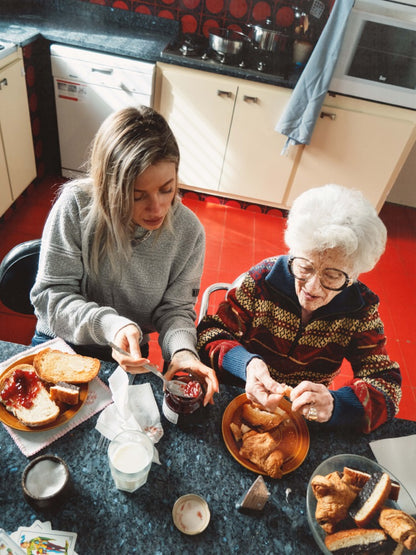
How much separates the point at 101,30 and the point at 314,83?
155cm

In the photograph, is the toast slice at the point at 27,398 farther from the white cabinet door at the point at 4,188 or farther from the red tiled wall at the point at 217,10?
the red tiled wall at the point at 217,10

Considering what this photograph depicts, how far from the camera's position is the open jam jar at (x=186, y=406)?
0.92 m

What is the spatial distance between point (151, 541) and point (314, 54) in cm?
263

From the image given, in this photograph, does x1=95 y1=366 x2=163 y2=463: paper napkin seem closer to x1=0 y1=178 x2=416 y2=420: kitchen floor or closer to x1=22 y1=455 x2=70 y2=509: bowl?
x1=22 y1=455 x2=70 y2=509: bowl

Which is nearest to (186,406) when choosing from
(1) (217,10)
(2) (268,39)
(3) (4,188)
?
(3) (4,188)

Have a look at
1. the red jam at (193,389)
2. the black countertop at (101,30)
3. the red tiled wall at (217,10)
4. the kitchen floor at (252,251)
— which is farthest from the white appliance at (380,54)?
the red jam at (193,389)

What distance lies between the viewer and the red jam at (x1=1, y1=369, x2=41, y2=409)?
908 millimetres

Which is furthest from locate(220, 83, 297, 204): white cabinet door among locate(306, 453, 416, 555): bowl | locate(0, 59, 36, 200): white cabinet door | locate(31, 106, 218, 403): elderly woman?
locate(306, 453, 416, 555): bowl

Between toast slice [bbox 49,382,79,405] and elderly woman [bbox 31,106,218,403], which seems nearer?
toast slice [bbox 49,382,79,405]

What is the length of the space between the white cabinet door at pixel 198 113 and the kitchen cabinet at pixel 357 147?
605 millimetres

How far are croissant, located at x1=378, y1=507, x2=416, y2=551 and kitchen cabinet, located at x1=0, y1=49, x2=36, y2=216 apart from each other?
2574mm

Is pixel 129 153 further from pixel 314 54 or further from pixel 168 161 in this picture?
pixel 314 54

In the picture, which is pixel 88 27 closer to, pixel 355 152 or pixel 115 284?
pixel 355 152

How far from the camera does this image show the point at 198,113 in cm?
283
